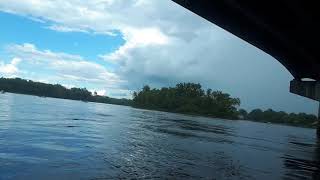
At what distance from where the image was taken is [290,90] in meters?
67.5

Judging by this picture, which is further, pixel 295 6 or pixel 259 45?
pixel 259 45

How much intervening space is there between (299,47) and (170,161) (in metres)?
22.7

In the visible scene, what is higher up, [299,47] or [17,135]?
[299,47]

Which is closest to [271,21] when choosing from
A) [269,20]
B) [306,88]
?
[269,20]

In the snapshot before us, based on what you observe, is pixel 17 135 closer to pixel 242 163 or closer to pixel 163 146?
pixel 163 146

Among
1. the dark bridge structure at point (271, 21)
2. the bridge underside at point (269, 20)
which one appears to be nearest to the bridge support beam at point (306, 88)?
the dark bridge structure at point (271, 21)

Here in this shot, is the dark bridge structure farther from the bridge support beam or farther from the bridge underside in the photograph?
the bridge support beam

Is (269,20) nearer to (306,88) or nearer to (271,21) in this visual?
(271,21)

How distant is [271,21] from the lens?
29844 mm

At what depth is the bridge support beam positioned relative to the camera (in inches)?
2394

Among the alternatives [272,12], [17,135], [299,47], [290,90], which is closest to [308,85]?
[290,90]

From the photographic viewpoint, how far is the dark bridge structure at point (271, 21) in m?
25.7

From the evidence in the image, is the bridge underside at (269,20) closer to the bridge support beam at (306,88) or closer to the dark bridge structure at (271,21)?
the dark bridge structure at (271,21)

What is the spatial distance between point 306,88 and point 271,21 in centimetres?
3582
